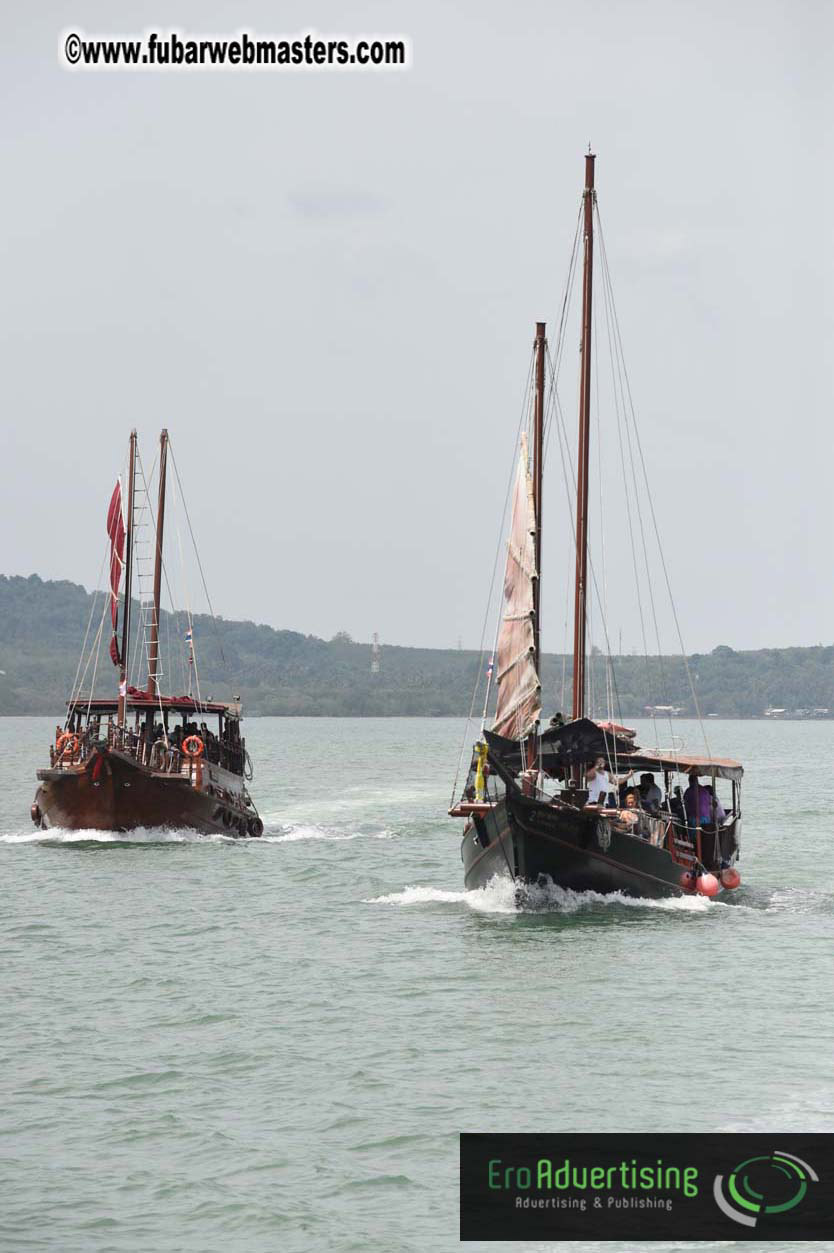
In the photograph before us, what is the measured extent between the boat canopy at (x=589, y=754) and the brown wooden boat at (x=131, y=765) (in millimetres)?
15356

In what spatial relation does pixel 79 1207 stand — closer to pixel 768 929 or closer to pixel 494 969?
pixel 494 969

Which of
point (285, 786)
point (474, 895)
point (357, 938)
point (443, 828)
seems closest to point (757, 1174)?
point (357, 938)

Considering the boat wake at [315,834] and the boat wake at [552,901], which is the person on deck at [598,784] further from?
the boat wake at [315,834]

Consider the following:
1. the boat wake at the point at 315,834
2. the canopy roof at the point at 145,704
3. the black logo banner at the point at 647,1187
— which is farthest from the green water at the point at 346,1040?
the boat wake at the point at 315,834

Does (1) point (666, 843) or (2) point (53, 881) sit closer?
(1) point (666, 843)

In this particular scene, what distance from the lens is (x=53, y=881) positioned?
40.2m

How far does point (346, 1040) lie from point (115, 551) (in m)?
31.7

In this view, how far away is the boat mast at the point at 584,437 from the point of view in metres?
37.3

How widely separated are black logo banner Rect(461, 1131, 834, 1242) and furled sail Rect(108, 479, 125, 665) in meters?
34.9

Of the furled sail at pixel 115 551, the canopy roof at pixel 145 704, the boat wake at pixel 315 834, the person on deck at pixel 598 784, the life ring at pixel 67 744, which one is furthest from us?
the boat wake at pixel 315 834

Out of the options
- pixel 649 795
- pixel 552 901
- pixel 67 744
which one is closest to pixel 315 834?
pixel 67 744

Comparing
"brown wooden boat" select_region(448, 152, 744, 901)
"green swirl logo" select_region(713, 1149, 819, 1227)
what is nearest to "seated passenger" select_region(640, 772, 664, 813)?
"brown wooden boat" select_region(448, 152, 744, 901)

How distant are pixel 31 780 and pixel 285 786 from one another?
16531 millimetres

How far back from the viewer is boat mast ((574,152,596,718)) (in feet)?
122
